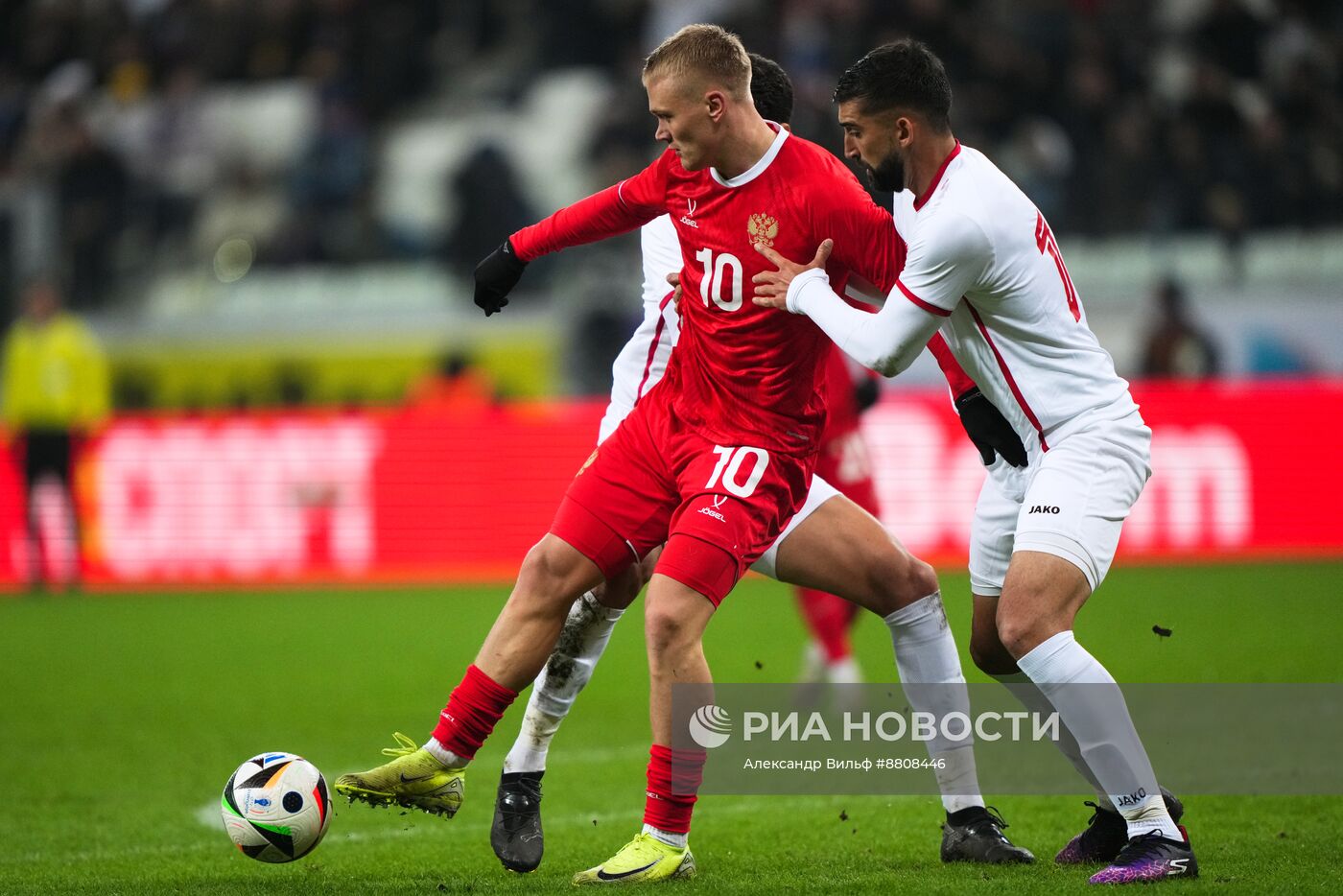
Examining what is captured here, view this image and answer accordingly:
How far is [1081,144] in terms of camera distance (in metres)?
15.5

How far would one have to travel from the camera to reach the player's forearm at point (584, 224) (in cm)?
499

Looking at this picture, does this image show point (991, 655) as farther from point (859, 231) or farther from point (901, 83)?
point (901, 83)

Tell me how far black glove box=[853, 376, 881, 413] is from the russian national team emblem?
3.39m

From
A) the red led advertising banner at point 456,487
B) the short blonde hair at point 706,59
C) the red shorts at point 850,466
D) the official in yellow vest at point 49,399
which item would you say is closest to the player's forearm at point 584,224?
the short blonde hair at point 706,59

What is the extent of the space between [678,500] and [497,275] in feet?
3.19

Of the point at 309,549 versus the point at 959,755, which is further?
the point at 309,549

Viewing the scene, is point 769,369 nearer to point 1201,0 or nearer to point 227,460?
point 227,460

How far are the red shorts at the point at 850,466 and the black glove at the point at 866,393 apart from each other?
242 mm

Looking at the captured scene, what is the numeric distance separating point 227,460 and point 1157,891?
1148 centimetres

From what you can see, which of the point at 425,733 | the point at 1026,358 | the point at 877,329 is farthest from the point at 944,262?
the point at 425,733

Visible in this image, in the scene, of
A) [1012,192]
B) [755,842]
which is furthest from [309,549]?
[1012,192]

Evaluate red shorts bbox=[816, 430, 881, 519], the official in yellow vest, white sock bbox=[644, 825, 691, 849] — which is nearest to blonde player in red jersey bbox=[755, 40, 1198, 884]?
white sock bbox=[644, 825, 691, 849]

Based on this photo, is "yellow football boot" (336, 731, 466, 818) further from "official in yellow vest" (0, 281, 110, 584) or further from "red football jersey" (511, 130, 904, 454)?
"official in yellow vest" (0, 281, 110, 584)

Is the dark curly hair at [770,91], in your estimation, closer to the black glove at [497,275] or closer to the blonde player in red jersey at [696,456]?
the blonde player in red jersey at [696,456]
